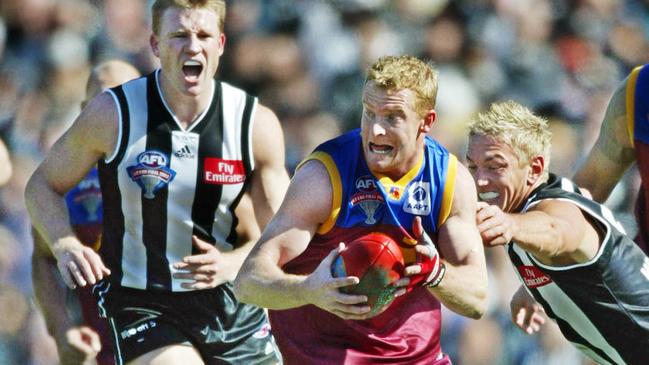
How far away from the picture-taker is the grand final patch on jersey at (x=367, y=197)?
4.56m

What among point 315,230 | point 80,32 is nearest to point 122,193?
point 315,230

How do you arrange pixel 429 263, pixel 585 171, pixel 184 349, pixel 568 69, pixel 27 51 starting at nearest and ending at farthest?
pixel 429 263 → pixel 184 349 → pixel 585 171 → pixel 27 51 → pixel 568 69

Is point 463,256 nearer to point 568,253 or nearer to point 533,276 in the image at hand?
point 568,253

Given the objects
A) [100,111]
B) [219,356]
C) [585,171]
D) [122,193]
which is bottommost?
[219,356]

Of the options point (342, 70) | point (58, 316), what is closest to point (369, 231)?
point (58, 316)

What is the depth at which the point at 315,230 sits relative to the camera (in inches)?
180

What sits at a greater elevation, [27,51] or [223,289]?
[27,51]

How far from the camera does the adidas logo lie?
17.9 feet

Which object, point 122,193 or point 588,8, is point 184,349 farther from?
point 588,8

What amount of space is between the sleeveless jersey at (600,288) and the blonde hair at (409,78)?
0.63m

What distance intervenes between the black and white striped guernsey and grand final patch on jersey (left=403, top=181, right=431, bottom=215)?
1071 mm

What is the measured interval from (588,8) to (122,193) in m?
A: 5.15

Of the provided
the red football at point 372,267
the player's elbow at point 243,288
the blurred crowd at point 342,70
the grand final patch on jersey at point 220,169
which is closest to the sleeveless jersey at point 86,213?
the grand final patch on jersey at point 220,169

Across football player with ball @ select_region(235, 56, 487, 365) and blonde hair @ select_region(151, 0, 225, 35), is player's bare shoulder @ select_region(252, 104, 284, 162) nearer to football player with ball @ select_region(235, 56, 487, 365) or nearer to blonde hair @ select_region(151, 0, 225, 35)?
blonde hair @ select_region(151, 0, 225, 35)
